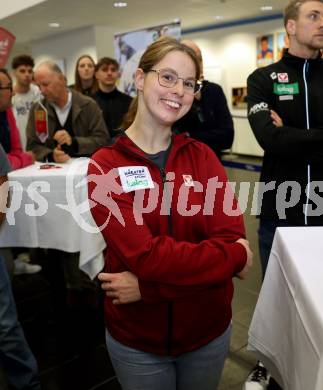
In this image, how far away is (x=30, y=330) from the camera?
2545 mm

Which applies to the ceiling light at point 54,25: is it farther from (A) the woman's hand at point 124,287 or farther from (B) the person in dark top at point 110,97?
(A) the woman's hand at point 124,287

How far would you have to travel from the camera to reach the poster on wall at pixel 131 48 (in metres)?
4.40

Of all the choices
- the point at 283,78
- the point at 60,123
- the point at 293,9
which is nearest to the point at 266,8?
the point at 60,123

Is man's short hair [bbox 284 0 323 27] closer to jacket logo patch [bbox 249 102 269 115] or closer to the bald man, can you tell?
jacket logo patch [bbox 249 102 269 115]

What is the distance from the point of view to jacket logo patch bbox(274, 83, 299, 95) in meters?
1.87

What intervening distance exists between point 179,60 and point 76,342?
6.36ft

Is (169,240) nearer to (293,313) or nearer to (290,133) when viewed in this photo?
(293,313)

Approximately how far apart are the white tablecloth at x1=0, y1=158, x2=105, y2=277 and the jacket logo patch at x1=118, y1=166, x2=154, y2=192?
1.20m

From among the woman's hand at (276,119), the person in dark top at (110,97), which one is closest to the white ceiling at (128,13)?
the person in dark top at (110,97)

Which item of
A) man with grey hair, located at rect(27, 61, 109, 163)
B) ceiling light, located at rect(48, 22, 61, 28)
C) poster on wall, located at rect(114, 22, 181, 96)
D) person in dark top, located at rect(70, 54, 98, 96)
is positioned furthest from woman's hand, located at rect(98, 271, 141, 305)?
ceiling light, located at rect(48, 22, 61, 28)

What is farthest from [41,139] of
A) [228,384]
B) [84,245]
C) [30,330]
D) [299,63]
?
[228,384]

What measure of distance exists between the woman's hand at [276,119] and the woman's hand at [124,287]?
119 cm

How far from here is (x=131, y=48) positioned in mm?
4652

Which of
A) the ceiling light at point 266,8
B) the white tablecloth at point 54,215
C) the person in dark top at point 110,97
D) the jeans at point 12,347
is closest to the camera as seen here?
the jeans at point 12,347
